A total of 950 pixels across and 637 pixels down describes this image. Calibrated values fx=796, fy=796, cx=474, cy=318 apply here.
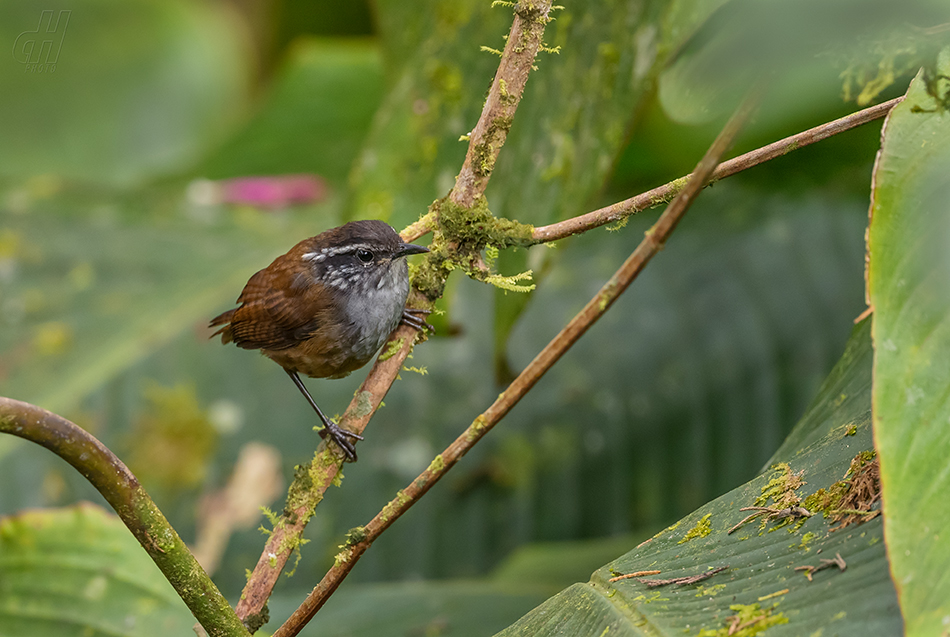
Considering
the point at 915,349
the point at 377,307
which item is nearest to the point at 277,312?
the point at 377,307

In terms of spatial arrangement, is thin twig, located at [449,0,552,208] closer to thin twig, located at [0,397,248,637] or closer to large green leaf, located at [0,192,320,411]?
thin twig, located at [0,397,248,637]

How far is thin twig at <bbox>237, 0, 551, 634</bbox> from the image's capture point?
3.45ft

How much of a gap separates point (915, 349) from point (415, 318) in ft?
2.54

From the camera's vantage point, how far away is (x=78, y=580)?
1503 mm

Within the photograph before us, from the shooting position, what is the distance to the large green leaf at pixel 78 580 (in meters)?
1.45

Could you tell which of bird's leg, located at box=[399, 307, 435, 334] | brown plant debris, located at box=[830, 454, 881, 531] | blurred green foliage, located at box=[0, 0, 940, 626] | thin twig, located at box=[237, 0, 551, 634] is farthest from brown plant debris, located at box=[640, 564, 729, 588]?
blurred green foliage, located at box=[0, 0, 940, 626]

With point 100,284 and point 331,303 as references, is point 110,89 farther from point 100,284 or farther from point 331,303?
point 331,303

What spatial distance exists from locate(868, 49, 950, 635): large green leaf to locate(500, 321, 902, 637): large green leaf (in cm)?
9

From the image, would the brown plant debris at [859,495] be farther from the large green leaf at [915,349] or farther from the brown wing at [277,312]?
the brown wing at [277,312]

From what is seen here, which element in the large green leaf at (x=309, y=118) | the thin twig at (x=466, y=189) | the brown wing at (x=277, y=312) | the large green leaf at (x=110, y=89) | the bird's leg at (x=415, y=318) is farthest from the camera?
the large green leaf at (x=110, y=89)

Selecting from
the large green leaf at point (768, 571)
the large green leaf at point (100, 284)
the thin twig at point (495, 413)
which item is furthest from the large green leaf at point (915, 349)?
the large green leaf at point (100, 284)

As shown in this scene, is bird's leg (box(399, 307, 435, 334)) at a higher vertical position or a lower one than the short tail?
lower

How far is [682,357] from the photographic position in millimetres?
2412

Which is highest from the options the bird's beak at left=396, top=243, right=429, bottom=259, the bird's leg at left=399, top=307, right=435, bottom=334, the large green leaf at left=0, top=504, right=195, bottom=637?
the bird's beak at left=396, top=243, right=429, bottom=259
